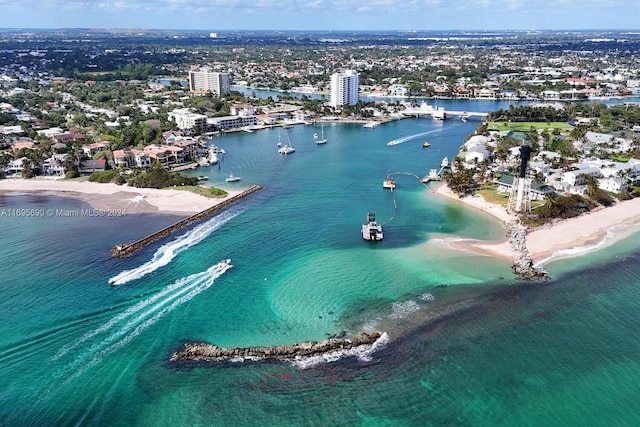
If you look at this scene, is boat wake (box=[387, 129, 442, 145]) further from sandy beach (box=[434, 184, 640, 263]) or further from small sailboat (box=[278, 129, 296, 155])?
sandy beach (box=[434, 184, 640, 263])

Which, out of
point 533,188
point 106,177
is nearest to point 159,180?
point 106,177

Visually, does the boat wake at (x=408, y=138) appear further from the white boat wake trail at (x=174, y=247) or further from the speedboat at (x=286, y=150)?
the white boat wake trail at (x=174, y=247)

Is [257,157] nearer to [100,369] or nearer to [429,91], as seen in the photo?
[100,369]

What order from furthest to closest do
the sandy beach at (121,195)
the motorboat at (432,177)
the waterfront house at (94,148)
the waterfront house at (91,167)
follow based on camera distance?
the waterfront house at (94,148), the waterfront house at (91,167), the motorboat at (432,177), the sandy beach at (121,195)

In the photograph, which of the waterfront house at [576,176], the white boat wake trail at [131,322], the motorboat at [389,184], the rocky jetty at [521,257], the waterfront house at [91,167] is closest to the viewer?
the white boat wake trail at [131,322]

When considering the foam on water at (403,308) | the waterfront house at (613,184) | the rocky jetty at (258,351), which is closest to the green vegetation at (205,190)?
the rocky jetty at (258,351)

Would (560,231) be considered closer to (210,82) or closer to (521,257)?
(521,257)
